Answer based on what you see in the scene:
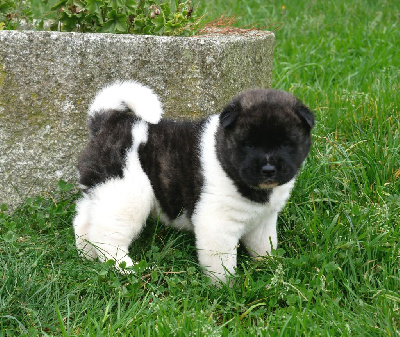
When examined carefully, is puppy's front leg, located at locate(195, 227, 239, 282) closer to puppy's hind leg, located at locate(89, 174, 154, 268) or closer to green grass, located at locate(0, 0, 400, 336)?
green grass, located at locate(0, 0, 400, 336)

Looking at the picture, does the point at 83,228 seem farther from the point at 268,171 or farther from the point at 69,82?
the point at 268,171

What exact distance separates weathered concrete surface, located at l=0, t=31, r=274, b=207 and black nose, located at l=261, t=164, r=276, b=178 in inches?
50.5

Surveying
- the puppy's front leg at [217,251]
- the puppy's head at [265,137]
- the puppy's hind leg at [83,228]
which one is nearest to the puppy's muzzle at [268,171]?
the puppy's head at [265,137]

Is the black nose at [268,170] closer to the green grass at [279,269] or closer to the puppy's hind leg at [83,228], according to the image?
the green grass at [279,269]


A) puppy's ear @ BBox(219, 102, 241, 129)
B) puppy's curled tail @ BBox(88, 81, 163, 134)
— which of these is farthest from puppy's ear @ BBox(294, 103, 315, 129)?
puppy's curled tail @ BBox(88, 81, 163, 134)

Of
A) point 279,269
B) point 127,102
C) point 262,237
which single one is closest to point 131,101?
point 127,102


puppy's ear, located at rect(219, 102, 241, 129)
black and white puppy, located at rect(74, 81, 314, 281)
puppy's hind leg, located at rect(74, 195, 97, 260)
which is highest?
puppy's ear, located at rect(219, 102, 241, 129)

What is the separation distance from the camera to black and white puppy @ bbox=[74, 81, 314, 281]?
3223 mm

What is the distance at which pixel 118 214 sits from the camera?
141 inches

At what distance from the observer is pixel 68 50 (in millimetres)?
4094

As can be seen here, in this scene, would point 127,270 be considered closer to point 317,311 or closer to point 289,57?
point 317,311

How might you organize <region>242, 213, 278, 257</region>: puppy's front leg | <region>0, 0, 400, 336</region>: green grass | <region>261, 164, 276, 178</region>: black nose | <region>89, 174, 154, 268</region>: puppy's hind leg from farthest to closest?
<region>242, 213, 278, 257</region>: puppy's front leg, <region>89, 174, 154, 268</region>: puppy's hind leg, <region>261, 164, 276, 178</region>: black nose, <region>0, 0, 400, 336</region>: green grass

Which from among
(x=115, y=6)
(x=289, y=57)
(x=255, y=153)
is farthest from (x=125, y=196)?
(x=289, y=57)

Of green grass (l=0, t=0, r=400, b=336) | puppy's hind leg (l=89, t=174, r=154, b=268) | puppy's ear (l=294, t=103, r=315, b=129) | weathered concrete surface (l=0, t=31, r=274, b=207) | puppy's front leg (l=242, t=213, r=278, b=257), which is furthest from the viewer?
weathered concrete surface (l=0, t=31, r=274, b=207)
